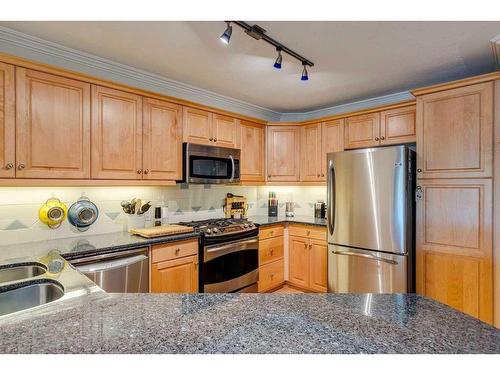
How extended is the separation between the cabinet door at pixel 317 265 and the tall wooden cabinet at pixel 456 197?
983 mm

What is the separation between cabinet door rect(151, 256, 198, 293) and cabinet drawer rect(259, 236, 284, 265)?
95cm

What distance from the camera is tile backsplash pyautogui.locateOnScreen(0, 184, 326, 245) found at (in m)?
2.13

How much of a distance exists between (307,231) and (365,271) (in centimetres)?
86

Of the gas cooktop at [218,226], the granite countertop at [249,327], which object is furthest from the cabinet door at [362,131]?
the granite countertop at [249,327]

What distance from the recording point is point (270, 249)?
11.1 feet

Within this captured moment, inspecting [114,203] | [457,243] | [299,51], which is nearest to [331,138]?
[299,51]

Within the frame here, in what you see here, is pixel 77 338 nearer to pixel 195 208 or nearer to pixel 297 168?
pixel 195 208

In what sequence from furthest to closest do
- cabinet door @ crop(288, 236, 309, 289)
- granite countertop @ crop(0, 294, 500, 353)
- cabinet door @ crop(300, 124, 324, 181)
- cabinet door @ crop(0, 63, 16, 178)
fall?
cabinet door @ crop(300, 124, 324, 181), cabinet door @ crop(288, 236, 309, 289), cabinet door @ crop(0, 63, 16, 178), granite countertop @ crop(0, 294, 500, 353)

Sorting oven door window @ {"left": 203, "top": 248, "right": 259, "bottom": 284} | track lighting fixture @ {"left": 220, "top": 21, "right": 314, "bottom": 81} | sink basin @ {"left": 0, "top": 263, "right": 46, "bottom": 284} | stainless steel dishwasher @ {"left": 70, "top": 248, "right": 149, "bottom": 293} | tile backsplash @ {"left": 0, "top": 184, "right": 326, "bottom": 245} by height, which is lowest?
oven door window @ {"left": 203, "top": 248, "right": 259, "bottom": 284}

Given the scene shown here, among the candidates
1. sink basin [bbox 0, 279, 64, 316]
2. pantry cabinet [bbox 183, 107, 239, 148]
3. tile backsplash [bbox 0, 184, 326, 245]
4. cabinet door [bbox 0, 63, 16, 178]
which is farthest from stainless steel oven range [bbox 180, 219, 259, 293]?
cabinet door [bbox 0, 63, 16, 178]

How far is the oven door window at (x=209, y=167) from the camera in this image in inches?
114

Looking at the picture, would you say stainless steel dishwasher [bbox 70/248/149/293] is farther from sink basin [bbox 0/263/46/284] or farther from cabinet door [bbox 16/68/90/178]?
cabinet door [bbox 16/68/90/178]

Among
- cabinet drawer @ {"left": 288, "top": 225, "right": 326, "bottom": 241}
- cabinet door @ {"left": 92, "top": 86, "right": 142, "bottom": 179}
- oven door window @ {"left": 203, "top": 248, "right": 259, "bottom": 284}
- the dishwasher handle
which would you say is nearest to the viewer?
the dishwasher handle

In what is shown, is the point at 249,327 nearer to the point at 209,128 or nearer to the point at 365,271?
the point at 365,271
